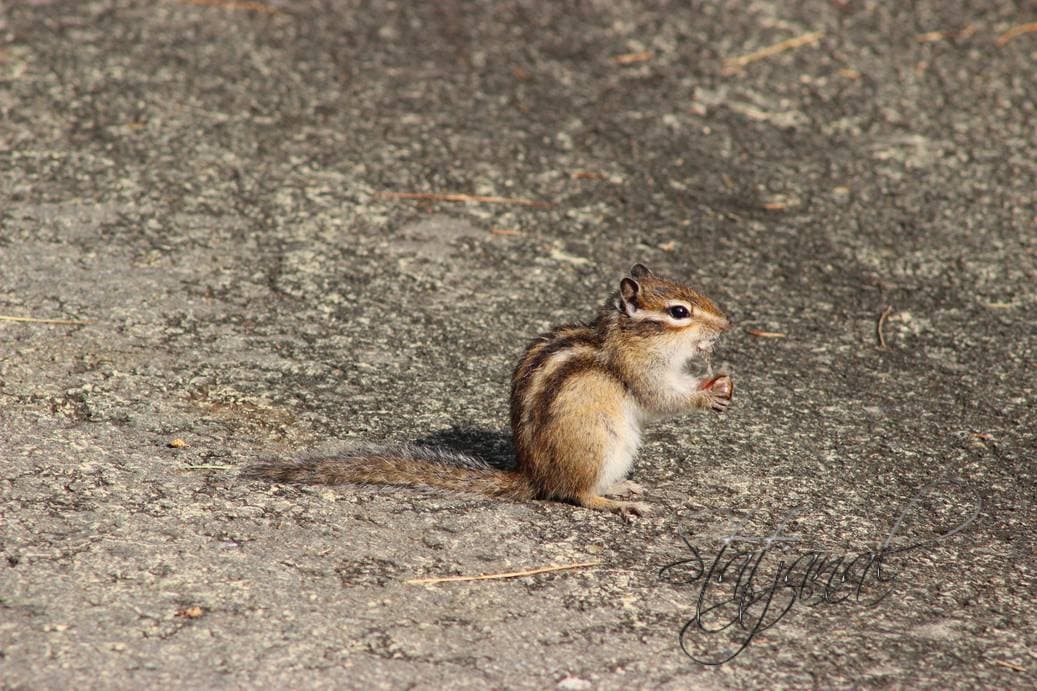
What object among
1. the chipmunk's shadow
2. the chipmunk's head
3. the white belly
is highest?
the chipmunk's head

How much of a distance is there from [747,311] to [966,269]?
1.08 meters

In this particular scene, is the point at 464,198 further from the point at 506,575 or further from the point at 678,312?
the point at 506,575

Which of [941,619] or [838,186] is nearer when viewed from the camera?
[941,619]

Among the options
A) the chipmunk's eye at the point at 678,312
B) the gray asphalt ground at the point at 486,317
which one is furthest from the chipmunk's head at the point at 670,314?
the gray asphalt ground at the point at 486,317

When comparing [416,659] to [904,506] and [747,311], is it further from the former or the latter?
[747,311]

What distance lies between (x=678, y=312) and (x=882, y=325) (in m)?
1.44

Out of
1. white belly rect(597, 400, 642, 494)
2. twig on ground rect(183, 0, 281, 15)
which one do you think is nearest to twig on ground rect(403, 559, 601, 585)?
white belly rect(597, 400, 642, 494)

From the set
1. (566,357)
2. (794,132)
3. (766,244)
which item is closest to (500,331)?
(566,357)

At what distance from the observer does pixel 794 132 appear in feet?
21.2

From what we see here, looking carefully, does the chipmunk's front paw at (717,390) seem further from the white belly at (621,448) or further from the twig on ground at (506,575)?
the twig on ground at (506,575)

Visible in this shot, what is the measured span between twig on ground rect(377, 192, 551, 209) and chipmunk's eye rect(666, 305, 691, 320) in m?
1.87

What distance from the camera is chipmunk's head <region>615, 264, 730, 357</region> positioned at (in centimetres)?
395

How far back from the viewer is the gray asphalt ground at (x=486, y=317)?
3.18 m

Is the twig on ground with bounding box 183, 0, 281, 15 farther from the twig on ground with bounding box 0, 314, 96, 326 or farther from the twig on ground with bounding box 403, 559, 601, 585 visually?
the twig on ground with bounding box 403, 559, 601, 585
